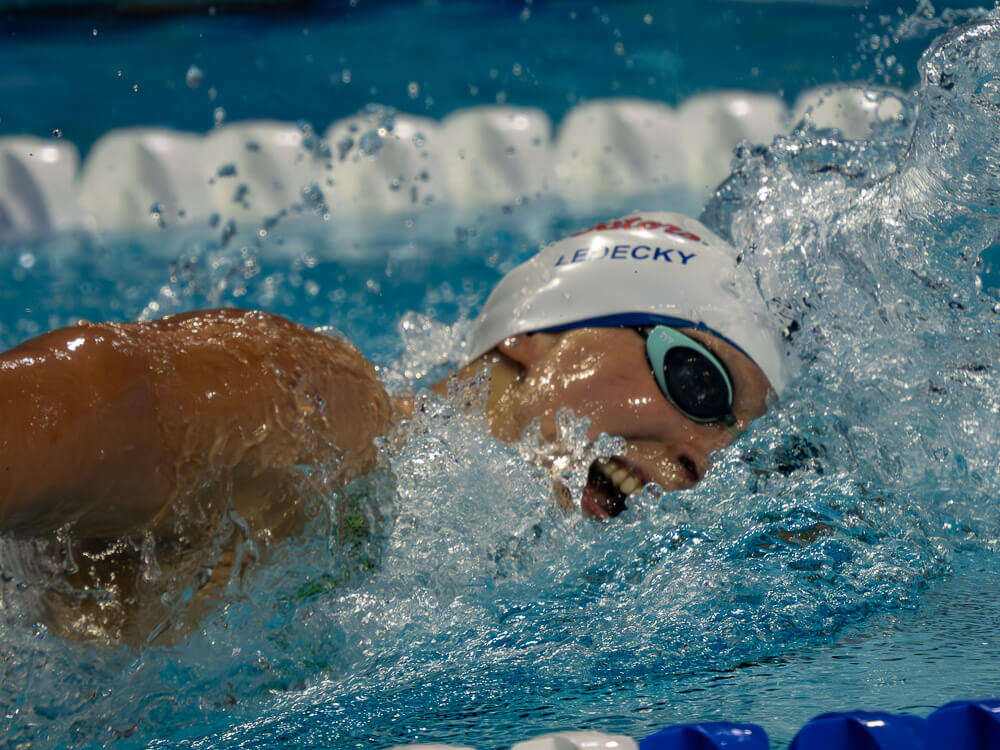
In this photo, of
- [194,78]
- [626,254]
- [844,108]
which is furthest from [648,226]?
[194,78]

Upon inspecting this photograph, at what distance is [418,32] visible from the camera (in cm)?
485

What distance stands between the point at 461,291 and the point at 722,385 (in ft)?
6.20

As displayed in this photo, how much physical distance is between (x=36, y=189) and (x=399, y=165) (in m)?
1.42

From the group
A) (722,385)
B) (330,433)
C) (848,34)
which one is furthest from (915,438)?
(848,34)

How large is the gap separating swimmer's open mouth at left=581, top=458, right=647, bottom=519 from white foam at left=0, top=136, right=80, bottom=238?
303 centimetres

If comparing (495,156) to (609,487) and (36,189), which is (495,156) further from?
(609,487)

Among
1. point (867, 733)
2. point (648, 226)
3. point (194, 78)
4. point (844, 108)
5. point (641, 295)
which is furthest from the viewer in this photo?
point (194, 78)

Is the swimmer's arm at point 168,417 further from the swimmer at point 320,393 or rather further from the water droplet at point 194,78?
the water droplet at point 194,78

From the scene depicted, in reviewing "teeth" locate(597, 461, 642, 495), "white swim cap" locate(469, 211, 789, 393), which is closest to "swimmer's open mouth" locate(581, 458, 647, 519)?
"teeth" locate(597, 461, 642, 495)

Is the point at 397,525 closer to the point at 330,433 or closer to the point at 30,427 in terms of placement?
the point at 330,433

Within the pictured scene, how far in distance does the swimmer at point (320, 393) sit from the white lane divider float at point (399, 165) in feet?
7.51

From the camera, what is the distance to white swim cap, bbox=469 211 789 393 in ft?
5.72

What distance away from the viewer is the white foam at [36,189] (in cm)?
395

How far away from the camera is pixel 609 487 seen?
164 cm
